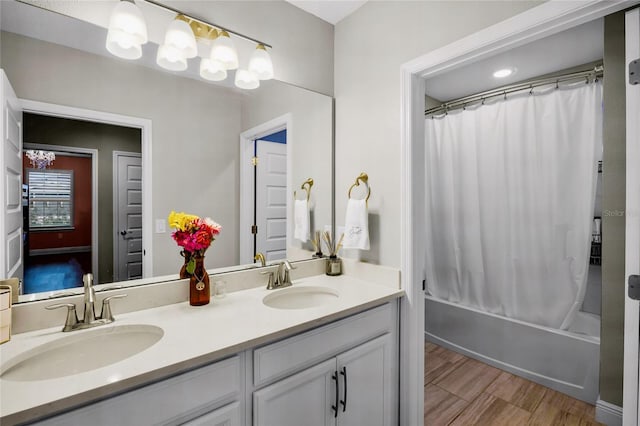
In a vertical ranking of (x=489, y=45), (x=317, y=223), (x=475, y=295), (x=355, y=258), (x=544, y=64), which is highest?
(x=544, y=64)

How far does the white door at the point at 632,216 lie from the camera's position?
113 cm

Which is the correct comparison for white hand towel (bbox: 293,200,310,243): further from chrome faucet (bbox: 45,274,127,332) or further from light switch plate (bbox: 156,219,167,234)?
chrome faucet (bbox: 45,274,127,332)

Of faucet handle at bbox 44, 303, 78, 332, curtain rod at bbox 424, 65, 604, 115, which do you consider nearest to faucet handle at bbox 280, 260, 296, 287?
faucet handle at bbox 44, 303, 78, 332

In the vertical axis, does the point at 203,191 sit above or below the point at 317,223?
above

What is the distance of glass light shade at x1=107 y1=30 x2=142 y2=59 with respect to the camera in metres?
1.21

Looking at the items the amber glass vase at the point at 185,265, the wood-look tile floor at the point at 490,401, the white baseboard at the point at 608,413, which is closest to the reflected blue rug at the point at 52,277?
the amber glass vase at the point at 185,265

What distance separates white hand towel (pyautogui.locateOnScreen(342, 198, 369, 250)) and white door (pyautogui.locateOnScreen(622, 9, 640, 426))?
106 centimetres

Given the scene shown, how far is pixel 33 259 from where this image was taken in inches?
44.1

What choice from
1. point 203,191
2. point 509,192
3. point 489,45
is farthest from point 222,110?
point 509,192

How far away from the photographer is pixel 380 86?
171 cm

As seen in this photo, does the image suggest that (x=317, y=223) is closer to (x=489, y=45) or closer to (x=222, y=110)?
(x=222, y=110)

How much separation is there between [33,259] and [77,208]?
0.75ft

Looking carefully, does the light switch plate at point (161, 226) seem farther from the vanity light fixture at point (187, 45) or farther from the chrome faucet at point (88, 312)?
the vanity light fixture at point (187, 45)

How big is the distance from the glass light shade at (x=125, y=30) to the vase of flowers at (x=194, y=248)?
73 cm
